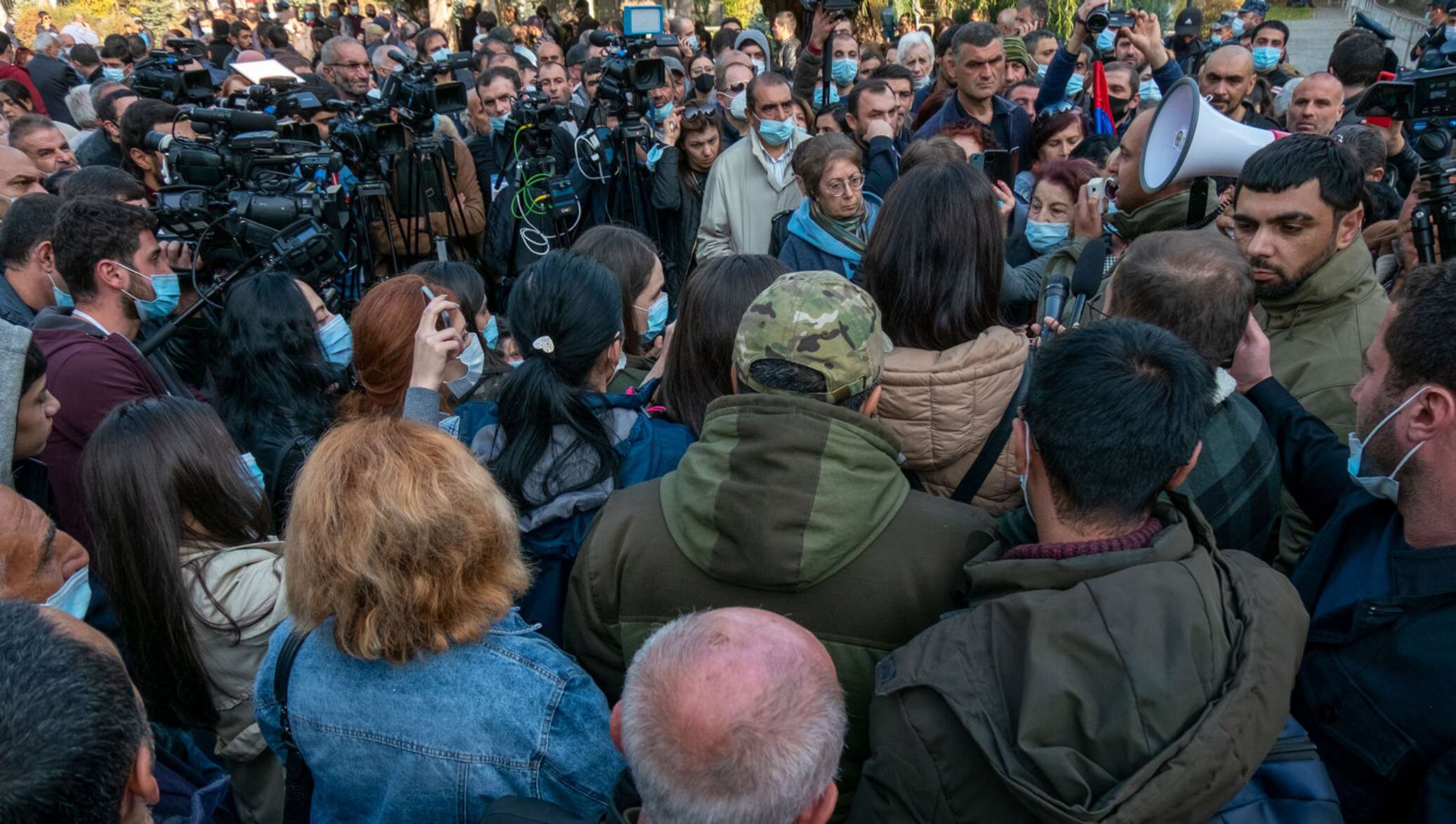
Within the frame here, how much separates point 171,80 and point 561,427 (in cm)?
495

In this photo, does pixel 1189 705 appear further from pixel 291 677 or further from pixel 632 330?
pixel 632 330

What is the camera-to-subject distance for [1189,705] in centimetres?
128

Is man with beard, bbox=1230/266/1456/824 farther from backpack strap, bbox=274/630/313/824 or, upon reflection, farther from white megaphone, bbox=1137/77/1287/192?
backpack strap, bbox=274/630/313/824

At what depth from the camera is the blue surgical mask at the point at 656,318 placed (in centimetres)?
341

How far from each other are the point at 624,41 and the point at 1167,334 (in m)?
4.70

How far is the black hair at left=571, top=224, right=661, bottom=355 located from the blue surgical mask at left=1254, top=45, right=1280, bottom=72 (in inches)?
265

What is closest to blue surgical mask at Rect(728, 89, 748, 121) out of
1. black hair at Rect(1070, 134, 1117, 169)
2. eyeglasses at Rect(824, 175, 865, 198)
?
black hair at Rect(1070, 134, 1117, 169)

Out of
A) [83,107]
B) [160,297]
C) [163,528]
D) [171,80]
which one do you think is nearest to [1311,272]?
[163,528]

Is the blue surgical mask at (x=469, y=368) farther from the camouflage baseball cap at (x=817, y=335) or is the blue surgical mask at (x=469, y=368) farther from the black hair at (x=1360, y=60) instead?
the black hair at (x=1360, y=60)

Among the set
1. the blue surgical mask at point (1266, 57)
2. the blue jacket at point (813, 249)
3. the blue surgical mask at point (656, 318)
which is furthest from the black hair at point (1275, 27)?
the blue surgical mask at point (656, 318)

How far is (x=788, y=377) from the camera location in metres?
1.76

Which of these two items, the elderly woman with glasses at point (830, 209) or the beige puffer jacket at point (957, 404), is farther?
the elderly woman with glasses at point (830, 209)

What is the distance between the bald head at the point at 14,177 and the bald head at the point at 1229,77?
6.36m

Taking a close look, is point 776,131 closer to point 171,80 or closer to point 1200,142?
point 1200,142
